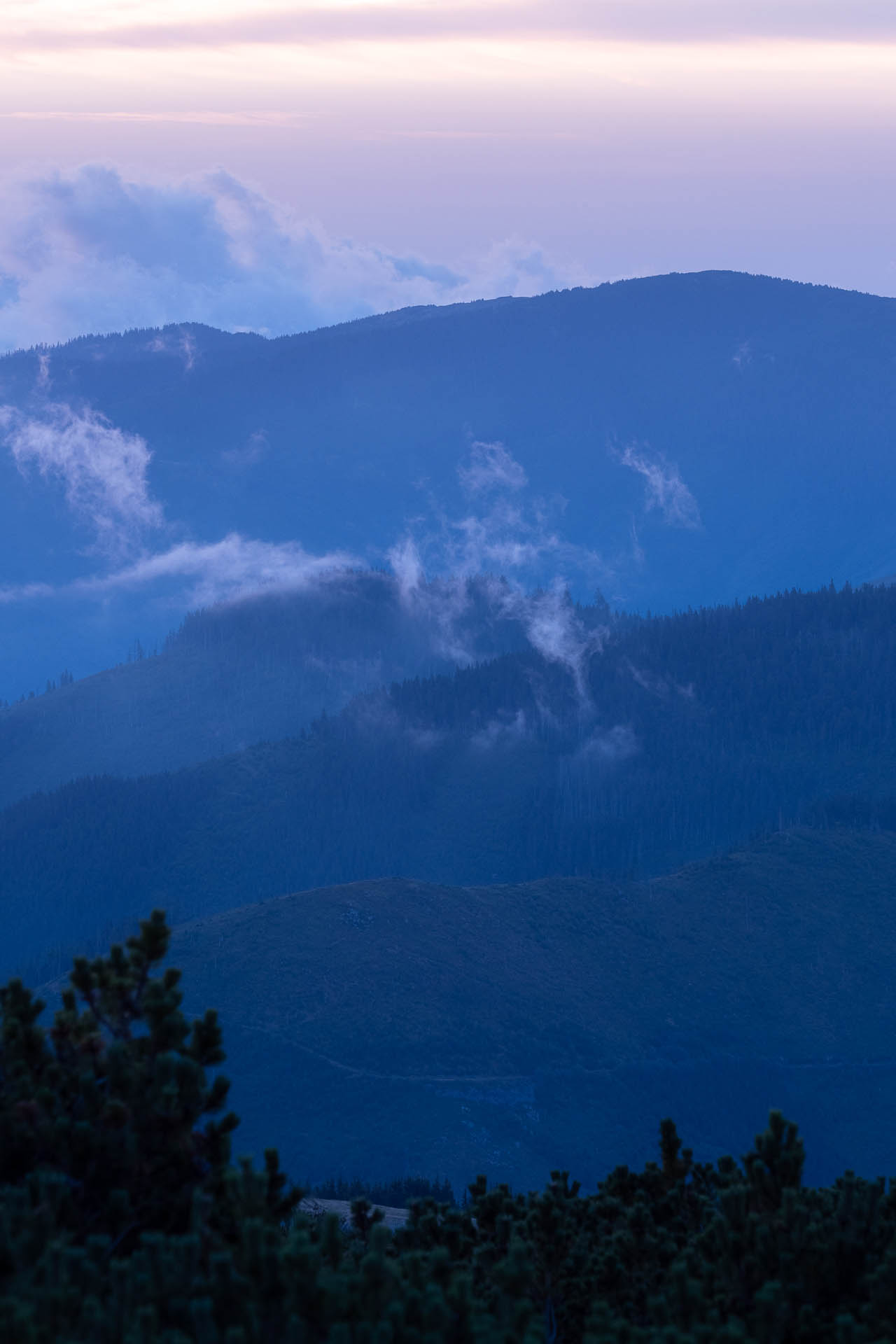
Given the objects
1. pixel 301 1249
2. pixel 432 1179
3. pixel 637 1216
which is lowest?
pixel 301 1249

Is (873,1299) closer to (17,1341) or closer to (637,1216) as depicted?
(637,1216)

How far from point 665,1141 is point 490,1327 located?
2004 cm

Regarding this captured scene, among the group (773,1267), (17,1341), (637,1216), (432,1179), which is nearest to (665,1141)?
(637,1216)

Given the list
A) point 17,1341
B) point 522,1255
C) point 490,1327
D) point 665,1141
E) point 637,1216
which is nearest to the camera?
point 17,1341

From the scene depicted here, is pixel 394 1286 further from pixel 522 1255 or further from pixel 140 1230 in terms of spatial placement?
pixel 140 1230

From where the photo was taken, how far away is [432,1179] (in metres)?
199

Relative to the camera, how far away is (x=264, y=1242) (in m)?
25.5

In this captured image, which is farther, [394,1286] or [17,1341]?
[394,1286]

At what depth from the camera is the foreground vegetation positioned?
24.8m

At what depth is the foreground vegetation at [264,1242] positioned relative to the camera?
2484 centimetres

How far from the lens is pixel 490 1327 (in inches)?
969

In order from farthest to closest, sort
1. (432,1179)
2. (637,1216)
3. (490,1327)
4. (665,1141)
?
(432,1179) < (665,1141) < (637,1216) < (490,1327)

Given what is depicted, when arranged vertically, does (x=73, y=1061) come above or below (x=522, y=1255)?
above

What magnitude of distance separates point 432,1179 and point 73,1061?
176139mm
